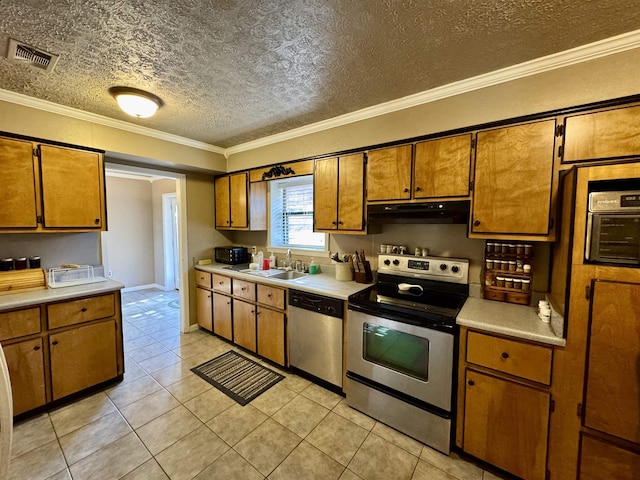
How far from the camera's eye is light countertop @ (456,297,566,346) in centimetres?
148

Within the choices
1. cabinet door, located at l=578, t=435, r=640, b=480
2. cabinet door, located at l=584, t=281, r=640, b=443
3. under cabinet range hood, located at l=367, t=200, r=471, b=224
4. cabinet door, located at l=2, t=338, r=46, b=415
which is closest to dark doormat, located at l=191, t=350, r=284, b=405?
cabinet door, located at l=2, t=338, r=46, b=415

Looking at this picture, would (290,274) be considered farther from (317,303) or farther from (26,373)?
(26,373)

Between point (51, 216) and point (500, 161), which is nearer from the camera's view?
point (500, 161)

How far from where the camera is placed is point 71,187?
2469 millimetres

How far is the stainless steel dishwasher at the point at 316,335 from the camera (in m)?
2.33

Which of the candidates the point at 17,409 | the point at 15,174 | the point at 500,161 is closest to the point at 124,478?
the point at 17,409

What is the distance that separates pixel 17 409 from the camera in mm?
2023

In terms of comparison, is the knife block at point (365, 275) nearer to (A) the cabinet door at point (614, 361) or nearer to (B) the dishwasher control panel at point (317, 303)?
(B) the dishwasher control panel at point (317, 303)

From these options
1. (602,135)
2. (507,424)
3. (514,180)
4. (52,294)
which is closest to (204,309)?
(52,294)

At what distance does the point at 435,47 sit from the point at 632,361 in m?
1.89

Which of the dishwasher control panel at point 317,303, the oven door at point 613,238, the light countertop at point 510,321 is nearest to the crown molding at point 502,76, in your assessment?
the oven door at point 613,238

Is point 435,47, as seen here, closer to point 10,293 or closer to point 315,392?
point 315,392

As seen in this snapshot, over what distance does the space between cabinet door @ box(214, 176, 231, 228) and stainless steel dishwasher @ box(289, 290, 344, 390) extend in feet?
5.80

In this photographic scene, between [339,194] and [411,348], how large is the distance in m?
1.48
